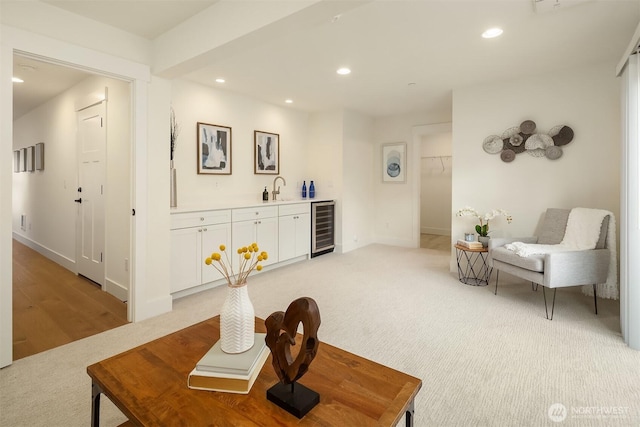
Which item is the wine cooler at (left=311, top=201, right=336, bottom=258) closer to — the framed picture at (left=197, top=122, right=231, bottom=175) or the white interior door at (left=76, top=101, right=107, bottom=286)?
the framed picture at (left=197, top=122, right=231, bottom=175)

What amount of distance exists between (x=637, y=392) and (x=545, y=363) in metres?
0.44

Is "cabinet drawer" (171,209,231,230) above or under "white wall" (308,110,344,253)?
under

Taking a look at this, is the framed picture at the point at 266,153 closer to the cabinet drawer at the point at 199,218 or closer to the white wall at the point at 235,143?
the white wall at the point at 235,143

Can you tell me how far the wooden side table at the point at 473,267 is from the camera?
13.4 feet

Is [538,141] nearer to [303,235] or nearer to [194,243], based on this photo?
[303,235]

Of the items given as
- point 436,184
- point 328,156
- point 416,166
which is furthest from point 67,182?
point 436,184

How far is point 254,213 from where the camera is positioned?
422cm

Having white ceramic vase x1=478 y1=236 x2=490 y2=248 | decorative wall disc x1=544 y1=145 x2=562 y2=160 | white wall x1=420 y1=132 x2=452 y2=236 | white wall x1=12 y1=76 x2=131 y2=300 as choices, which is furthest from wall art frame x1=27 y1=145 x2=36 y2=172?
white wall x1=420 y1=132 x2=452 y2=236

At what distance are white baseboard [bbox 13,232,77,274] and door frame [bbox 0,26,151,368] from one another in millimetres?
2110

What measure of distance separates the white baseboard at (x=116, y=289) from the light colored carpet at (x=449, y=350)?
53 cm

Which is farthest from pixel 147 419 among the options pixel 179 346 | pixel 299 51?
pixel 299 51

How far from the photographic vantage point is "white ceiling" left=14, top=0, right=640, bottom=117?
2.37m

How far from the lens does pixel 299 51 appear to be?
314 cm

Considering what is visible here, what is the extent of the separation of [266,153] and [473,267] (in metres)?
3.37
